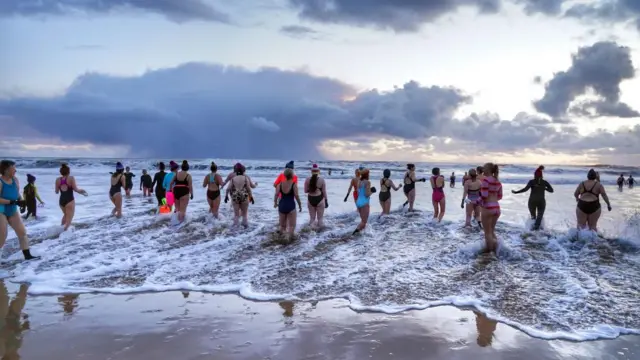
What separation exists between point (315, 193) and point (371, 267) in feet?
12.7

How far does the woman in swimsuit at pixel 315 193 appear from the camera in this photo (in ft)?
37.5

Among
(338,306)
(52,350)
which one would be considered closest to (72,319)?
(52,350)

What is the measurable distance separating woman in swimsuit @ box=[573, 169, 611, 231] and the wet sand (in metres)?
6.68

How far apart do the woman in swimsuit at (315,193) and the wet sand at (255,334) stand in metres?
5.52

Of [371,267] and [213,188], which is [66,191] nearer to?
[213,188]

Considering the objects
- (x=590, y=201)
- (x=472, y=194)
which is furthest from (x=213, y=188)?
(x=590, y=201)

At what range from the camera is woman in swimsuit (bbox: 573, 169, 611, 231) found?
35.1 ft

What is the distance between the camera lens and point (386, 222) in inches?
534

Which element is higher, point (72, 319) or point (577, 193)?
point (577, 193)

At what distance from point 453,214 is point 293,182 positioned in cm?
810

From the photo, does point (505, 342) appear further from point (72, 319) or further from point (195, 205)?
point (195, 205)

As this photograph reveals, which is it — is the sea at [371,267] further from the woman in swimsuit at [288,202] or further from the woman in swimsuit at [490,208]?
the woman in swimsuit at [288,202]

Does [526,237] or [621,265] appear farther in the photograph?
[526,237]

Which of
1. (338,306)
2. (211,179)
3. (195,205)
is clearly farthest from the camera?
(195,205)
